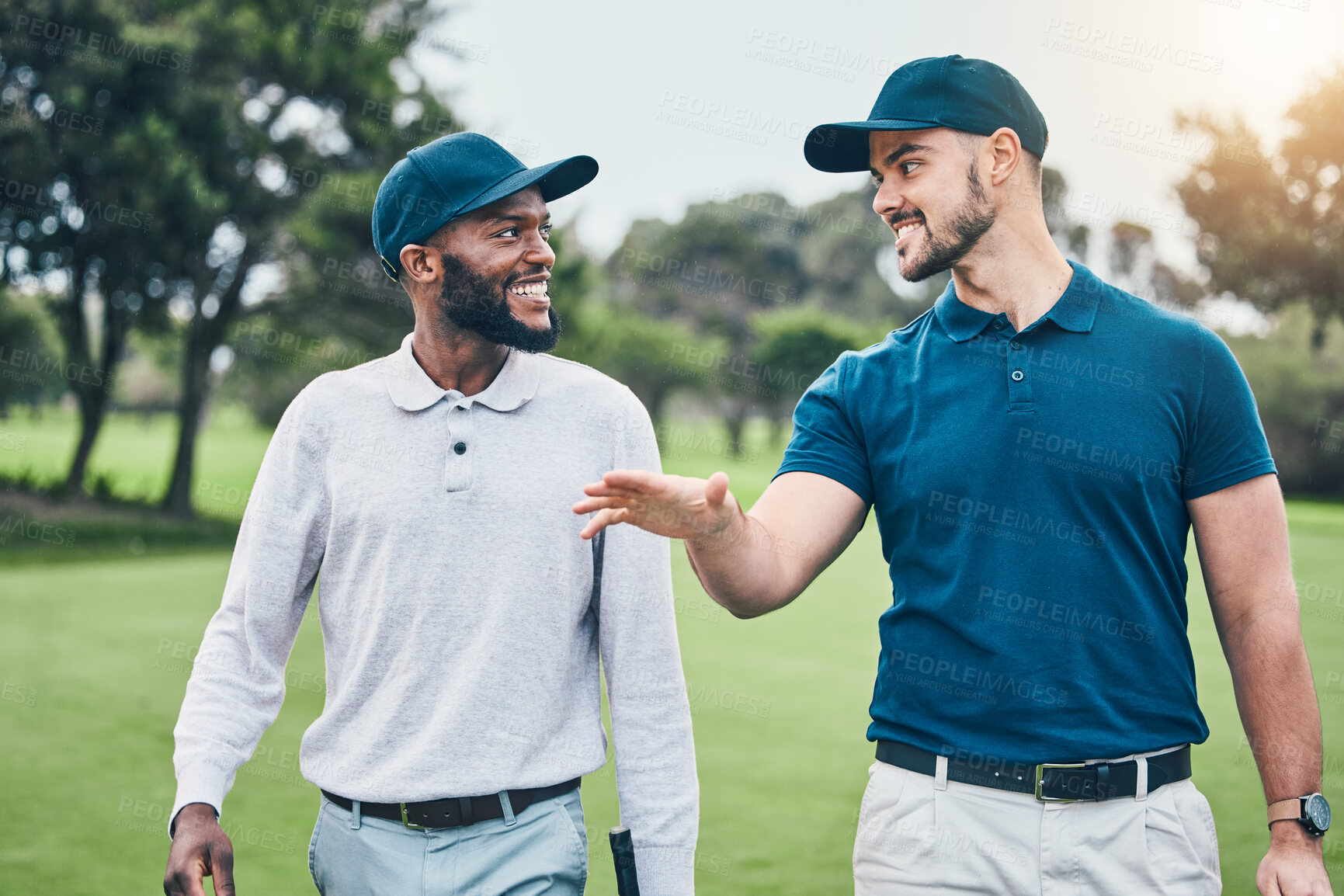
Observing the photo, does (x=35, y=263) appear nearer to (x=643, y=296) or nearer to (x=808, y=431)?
(x=808, y=431)

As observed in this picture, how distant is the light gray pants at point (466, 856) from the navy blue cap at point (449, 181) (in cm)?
121

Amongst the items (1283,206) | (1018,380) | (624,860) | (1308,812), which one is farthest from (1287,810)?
(1283,206)

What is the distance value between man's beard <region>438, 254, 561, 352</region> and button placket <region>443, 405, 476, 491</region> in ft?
0.65

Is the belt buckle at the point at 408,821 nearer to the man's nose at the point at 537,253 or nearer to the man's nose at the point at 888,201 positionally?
the man's nose at the point at 537,253

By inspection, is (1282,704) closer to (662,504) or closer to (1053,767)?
(1053,767)

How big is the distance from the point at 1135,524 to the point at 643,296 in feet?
162

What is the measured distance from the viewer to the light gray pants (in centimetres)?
219

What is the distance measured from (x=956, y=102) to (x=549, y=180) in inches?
35.1

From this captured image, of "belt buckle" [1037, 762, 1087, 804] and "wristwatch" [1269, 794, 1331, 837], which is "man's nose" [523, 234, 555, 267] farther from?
"wristwatch" [1269, 794, 1331, 837]

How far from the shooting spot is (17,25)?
18.0 m

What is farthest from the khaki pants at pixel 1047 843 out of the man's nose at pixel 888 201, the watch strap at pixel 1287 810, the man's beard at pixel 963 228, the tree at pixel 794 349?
the tree at pixel 794 349

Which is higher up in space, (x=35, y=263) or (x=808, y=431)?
(x=35, y=263)

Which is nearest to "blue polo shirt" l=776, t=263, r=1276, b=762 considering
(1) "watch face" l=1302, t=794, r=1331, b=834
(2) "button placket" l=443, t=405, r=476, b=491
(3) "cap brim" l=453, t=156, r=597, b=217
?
(1) "watch face" l=1302, t=794, r=1331, b=834

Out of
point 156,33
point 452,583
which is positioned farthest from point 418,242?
point 156,33
